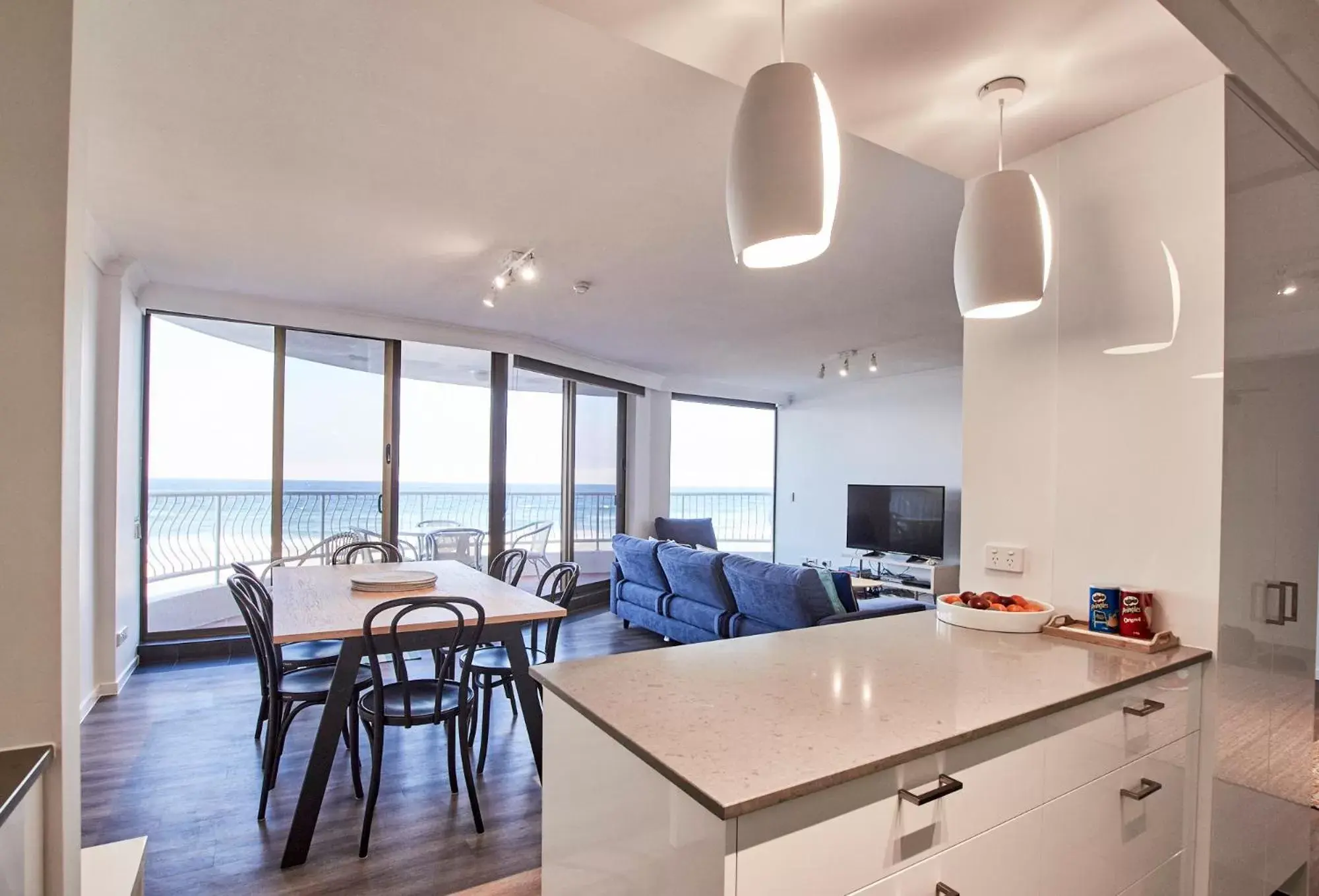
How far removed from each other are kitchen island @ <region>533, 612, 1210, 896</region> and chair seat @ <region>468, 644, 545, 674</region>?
162 centimetres

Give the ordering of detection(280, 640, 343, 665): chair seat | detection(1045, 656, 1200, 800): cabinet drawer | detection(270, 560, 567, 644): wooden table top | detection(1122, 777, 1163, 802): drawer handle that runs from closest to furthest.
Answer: detection(1045, 656, 1200, 800): cabinet drawer, detection(1122, 777, 1163, 802): drawer handle, detection(270, 560, 567, 644): wooden table top, detection(280, 640, 343, 665): chair seat

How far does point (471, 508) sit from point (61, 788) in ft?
21.6

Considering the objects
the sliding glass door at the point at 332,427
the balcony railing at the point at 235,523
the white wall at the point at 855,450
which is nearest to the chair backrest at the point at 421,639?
the sliding glass door at the point at 332,427

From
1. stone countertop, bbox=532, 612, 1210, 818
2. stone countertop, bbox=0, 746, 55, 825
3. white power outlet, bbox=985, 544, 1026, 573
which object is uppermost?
white power outlet, bbox=985, 544, 1026, 573

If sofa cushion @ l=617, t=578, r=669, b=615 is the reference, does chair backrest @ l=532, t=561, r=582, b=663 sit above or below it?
above

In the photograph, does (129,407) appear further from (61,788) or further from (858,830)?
(858,830)

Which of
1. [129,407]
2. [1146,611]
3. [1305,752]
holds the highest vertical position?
[129,407]

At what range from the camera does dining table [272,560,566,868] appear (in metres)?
2.25

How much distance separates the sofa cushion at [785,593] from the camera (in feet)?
11.8

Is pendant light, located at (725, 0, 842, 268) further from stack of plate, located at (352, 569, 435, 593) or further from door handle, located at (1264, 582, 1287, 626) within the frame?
stack of plate, located at (352, 569, 435, 593)

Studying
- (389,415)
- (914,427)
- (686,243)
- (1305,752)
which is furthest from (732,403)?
(1305,752)

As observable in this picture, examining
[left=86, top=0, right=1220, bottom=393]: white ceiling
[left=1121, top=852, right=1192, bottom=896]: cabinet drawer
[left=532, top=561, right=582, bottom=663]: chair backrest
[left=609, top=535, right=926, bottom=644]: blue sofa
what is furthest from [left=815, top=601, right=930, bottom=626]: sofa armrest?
[left=86, top=0, right=1220, bottom=393]: white ceiling

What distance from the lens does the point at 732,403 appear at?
8.51 m

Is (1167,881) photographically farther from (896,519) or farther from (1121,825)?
(896,519)
